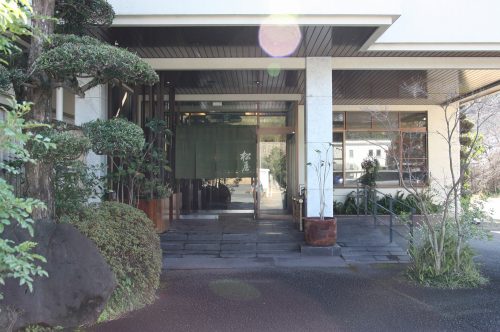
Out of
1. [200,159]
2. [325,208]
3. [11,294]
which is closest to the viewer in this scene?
[11,294]

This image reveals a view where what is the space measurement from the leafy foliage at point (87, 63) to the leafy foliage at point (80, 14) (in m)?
0.98

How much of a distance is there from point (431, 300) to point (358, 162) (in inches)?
356

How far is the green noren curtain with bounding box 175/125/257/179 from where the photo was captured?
1188 cm

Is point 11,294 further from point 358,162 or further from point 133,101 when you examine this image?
point 358,162

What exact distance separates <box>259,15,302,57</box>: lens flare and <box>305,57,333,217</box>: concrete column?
68 centimetres

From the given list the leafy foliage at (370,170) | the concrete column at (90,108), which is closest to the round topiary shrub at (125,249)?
the concrete column at (90,108)

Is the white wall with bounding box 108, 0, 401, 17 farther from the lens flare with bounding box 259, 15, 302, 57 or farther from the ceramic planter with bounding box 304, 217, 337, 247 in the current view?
the ceramic planter with bounding box 304, 217, 337, 247

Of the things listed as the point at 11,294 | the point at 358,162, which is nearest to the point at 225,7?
the point at 11,294

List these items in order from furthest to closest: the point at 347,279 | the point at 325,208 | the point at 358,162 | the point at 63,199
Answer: the point at 358,162
the point at 325,208
the point at 347,279
the point at 63,199

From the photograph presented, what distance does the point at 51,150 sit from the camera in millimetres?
4328

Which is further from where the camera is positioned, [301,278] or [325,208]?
[325,208]

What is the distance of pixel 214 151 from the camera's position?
11.9m

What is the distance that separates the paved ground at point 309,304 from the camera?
5004 millimetres

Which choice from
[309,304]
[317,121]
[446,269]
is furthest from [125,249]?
[317,121]
